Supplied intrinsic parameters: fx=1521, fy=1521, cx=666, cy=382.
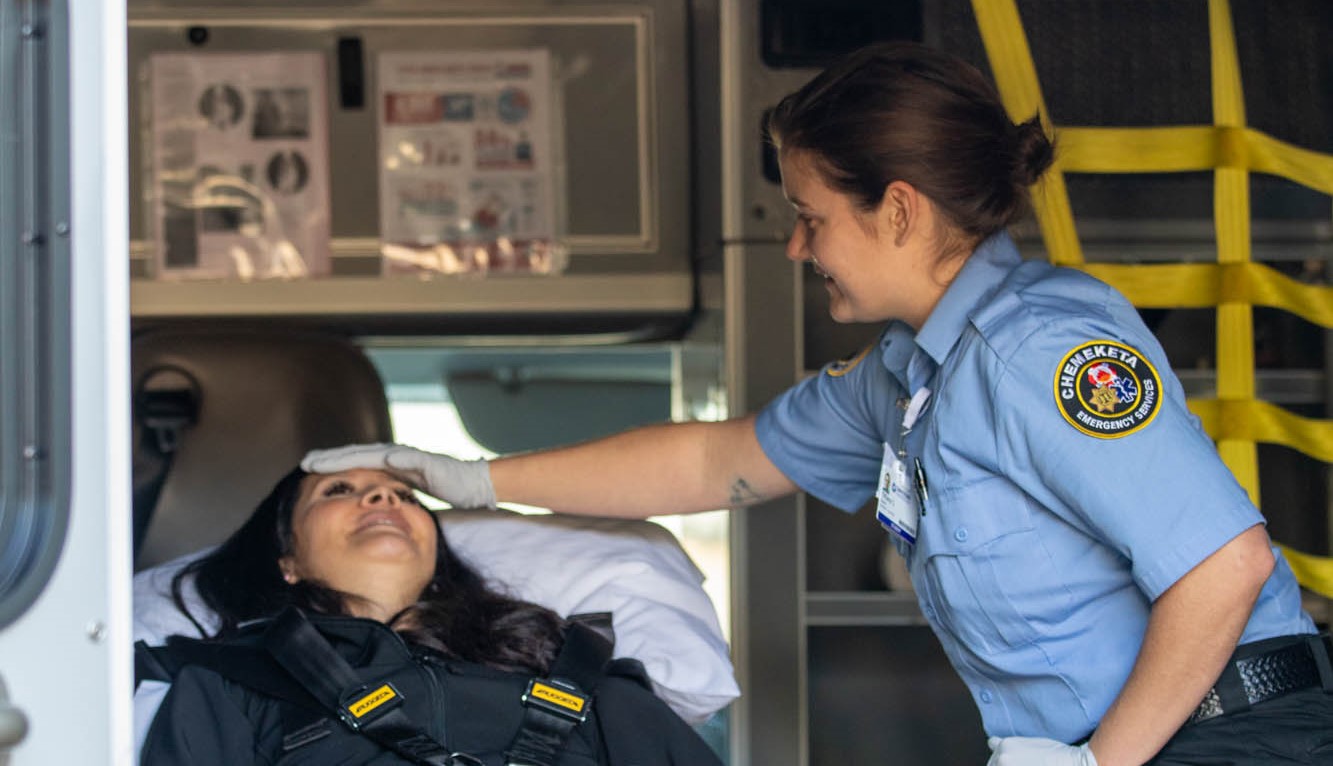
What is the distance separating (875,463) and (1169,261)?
0.82m

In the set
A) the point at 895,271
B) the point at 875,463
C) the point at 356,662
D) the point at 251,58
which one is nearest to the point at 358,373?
the point at 251,58

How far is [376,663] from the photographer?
2195 millimetres

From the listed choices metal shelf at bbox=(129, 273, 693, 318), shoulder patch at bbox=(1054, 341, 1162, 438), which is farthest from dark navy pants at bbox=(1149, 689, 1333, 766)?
metal shelf at bbox=(129, 273, 693, 318)

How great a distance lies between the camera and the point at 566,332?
3537 mm

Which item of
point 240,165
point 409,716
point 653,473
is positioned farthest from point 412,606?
point 240,165

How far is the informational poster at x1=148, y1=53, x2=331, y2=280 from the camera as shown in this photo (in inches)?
136

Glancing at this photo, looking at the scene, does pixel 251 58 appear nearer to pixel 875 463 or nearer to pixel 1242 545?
pixel 875 463

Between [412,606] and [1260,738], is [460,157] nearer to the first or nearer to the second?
[412,606]

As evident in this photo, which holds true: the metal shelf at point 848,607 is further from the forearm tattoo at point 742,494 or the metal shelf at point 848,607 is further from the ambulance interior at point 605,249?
the forearm tattoo at point 742,494

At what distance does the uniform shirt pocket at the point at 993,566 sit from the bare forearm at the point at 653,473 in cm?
58

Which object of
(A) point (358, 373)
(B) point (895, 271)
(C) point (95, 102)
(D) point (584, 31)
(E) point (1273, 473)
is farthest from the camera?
(D) point (584, 31)

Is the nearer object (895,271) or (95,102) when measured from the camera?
(95,102)

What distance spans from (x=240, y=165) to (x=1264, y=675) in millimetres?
2526

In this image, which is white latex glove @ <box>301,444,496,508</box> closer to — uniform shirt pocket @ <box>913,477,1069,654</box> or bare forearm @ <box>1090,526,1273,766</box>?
uniform shirt pocket @ <box>913,477,1069,654</box>
